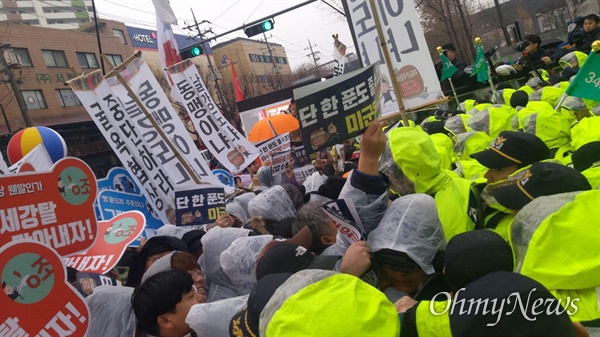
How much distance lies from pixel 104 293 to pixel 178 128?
3597mm

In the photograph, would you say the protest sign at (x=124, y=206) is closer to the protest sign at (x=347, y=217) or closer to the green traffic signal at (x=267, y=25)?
the protest sign at (x=347, y=217)

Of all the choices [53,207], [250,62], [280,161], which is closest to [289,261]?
[53,207]

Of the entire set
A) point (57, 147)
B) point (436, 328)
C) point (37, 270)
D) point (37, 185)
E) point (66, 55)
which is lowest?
point (436, 328)

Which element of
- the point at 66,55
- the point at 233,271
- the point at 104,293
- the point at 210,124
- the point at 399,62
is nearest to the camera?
the point at 104,293

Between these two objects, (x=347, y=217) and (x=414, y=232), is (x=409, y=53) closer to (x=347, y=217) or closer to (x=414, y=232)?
(x=347, y=217)

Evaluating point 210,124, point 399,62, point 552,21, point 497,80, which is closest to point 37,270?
point 399,62

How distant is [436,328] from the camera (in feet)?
4.55

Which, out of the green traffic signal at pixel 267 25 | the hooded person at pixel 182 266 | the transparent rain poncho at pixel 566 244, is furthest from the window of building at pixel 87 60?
the transparent rain poncho at pixel 566 244

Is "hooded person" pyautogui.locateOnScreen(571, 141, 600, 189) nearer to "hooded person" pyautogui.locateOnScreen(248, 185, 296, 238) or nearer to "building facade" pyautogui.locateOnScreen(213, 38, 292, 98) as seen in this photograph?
"hooded person" pyautogui.locateOnScreen(248, 185, 296, 238)

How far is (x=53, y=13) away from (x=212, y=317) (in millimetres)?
76528

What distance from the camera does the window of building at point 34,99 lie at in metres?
29.8

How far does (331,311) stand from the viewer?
1.29 metres

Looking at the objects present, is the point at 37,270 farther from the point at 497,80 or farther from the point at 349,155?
the point at 497,80

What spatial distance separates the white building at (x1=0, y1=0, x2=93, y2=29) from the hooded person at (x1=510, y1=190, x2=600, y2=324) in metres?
62.4
